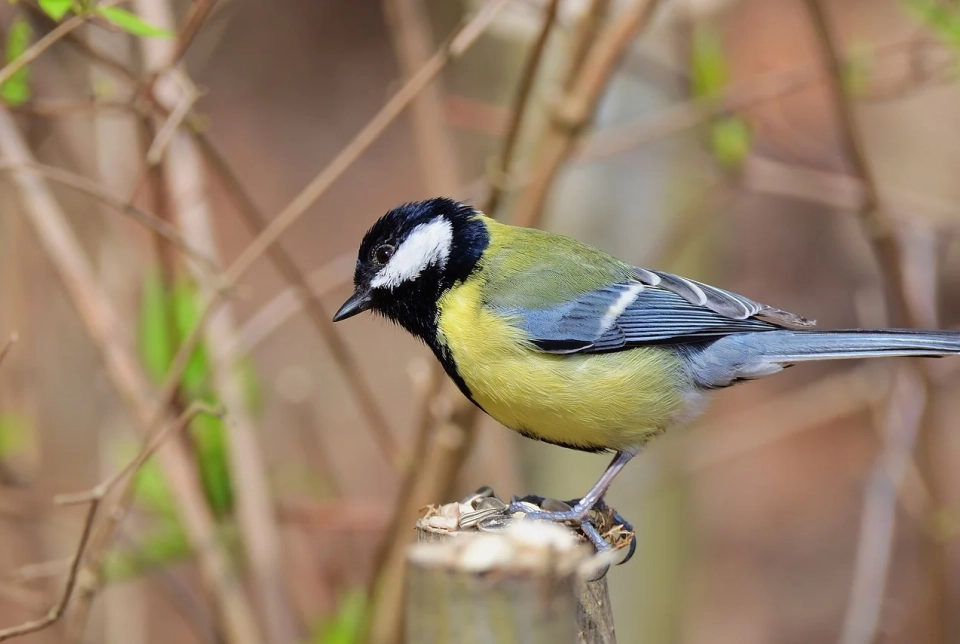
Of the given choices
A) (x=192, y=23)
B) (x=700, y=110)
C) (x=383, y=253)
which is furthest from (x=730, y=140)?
(x=192, y=23)

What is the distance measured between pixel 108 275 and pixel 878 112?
465 cm

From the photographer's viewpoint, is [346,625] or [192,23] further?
[346,625]

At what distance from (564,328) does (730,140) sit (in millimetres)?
955

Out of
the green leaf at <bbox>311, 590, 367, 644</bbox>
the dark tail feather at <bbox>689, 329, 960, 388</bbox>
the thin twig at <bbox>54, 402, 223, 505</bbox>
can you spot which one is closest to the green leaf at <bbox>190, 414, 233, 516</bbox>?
the green leaf at <bbox>311, 590, 367, 644</bbox>

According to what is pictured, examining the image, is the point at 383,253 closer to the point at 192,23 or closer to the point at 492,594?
the point at 192,23

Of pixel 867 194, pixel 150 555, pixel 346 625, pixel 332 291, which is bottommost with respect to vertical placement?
pixel 346 625

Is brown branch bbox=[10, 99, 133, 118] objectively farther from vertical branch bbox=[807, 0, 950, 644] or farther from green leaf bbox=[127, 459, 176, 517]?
vertical branch bbox=[807, 0, 950, 644]

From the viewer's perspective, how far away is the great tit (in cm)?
198

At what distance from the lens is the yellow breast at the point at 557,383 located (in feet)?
6.40

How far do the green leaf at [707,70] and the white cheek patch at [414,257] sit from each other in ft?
3.17

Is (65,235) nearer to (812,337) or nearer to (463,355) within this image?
(463,355)

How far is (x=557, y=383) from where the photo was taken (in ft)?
6.49

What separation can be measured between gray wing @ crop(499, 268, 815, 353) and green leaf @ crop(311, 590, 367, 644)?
39.5 inches

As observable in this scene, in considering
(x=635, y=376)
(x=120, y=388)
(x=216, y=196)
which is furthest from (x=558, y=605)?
(x=216, y=196)
